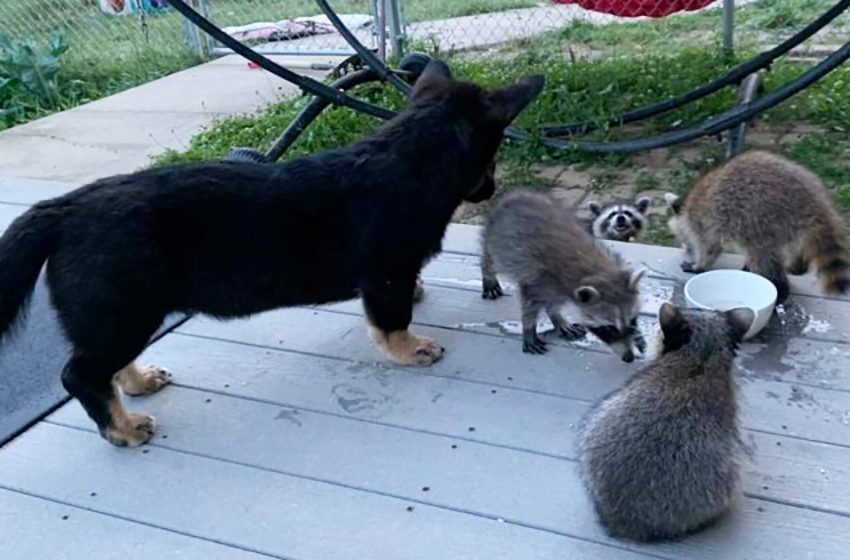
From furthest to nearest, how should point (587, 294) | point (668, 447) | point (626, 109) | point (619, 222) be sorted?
point (626, 109)
point (619, 222)
point (587, 294)
point (668, 447)

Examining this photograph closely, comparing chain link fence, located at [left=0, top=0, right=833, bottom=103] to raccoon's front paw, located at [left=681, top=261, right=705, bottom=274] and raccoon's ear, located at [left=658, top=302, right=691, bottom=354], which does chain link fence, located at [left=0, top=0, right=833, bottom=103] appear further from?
raccoon's ear, located at [left=658, top=302, right=691, bottom=354]

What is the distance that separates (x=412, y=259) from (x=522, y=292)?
37 cm

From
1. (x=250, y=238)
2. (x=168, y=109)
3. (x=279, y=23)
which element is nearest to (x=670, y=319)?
(x=250, y=238)

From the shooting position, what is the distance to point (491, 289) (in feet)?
10.3

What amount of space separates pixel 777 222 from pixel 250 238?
160 centimetres

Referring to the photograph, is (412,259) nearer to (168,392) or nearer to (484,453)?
(484,453)

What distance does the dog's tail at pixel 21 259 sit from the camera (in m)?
2.31

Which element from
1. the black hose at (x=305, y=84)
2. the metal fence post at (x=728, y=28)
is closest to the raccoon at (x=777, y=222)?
the black hose at (x=305, y=84)

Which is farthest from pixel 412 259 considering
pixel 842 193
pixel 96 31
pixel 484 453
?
pixel 96 31

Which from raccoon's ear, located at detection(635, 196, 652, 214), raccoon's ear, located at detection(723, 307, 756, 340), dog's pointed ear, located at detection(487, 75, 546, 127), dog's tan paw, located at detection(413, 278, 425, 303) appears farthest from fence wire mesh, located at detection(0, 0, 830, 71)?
raccoon's ear, located at detection(723, 307, 756, 340)

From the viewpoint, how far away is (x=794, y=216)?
2.87 metres

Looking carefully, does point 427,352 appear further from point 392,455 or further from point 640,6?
point 640,6

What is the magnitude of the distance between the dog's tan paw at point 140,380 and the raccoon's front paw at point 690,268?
5.75 ft

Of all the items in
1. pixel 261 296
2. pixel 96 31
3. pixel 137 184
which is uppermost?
pixel 137 184
